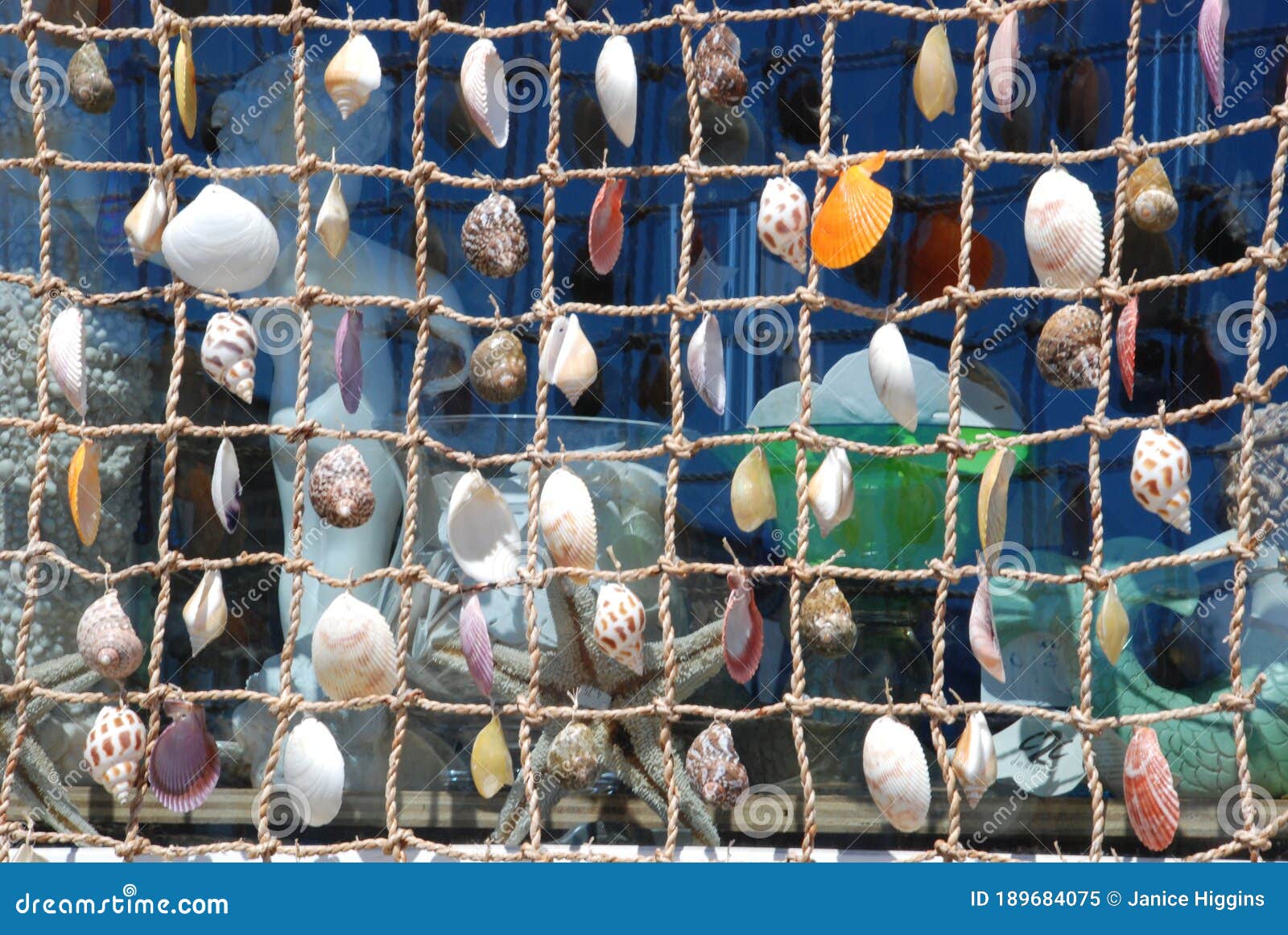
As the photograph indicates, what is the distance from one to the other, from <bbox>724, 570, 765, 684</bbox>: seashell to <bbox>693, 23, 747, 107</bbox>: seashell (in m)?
0.34

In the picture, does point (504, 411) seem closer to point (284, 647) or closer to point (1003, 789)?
point (284, 647)

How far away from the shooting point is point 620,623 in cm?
99

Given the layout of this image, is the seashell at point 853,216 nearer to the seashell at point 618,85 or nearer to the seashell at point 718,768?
the seashell at point 618,85

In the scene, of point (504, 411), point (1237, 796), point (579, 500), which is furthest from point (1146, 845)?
point (504, 411)

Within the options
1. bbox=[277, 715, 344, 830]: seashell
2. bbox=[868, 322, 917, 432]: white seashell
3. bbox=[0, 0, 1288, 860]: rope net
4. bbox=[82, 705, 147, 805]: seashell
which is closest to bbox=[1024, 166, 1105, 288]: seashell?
bbox=[0, 0, 1288, 860]: rope net

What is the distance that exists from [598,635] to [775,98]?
47 centimetres

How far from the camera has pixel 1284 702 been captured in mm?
1060

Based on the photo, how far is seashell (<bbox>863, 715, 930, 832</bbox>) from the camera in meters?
0.97

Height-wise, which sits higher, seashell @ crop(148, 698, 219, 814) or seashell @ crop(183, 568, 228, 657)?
seashell @ crop(183, 568, 228, 657)

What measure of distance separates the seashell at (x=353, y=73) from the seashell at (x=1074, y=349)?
0.52 meters

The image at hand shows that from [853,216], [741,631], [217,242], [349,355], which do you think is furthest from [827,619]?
[217,242]

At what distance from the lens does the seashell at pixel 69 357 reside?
3.41 feet

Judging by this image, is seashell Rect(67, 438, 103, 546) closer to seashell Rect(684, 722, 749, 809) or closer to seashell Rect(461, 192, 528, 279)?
seashell Rect(461, 192, 528, 279)

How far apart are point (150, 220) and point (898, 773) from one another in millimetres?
660
